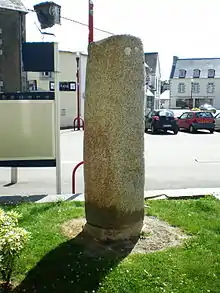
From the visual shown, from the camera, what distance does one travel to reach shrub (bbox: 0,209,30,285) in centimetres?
318

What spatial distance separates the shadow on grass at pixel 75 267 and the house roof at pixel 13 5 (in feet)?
47.2

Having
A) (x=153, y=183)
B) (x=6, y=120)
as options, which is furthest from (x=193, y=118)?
(x=6, y=120)

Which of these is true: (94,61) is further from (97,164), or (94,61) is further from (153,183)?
(153,183)

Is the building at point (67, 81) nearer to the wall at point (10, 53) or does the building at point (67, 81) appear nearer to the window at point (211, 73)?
the wall at point (10, 53)

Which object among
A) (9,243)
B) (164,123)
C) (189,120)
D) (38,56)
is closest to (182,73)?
(189,120)

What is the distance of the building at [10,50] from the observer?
16.8m

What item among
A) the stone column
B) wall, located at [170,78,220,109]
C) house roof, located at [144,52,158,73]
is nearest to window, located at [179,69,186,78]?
wall, located at [170,78,220,109]

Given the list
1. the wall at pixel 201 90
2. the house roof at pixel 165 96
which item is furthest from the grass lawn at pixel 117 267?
the house roof at pixel 165 96

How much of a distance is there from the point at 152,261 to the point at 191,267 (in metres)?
0.38

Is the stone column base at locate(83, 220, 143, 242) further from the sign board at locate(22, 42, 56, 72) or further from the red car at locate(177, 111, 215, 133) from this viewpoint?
the red car at locate(177, 111, 215, 133)

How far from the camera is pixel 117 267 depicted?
379cm

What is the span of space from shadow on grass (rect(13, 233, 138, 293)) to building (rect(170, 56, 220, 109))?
226 feet

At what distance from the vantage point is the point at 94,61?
14.2 feet

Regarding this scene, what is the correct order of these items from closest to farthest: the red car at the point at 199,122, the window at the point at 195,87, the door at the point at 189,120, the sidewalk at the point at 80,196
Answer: the sidewalk at the point at 80,196, the red car at the point at 199,122, the door at the point at 189,120, the window at the point at 195,87
